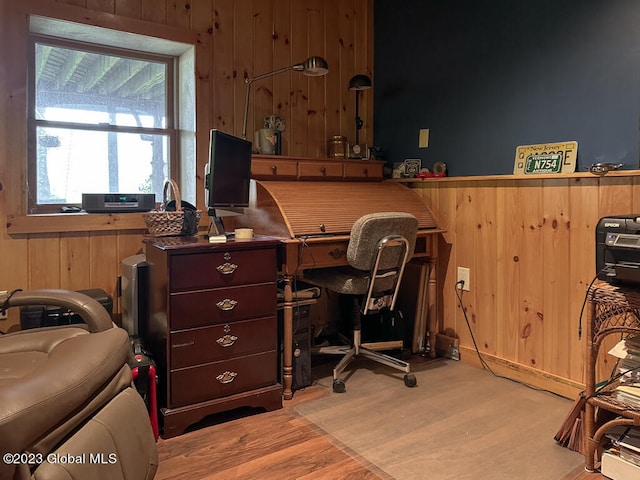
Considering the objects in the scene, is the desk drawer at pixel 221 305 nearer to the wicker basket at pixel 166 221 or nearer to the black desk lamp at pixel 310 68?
the wicker basket at pixel 166 221

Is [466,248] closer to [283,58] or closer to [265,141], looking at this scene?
[265,141]

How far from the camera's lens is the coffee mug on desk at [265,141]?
2.98 metres

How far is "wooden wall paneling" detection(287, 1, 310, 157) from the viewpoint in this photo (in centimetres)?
323

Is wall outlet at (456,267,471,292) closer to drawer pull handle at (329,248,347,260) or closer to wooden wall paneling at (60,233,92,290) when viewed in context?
drawer pull handle at (329,248,347,260)

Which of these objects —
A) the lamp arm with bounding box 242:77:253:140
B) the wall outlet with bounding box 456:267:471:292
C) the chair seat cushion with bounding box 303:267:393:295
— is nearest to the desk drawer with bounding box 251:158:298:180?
the lamp arm with bounding box 242:77:253:140

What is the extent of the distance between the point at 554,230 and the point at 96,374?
2115 mm

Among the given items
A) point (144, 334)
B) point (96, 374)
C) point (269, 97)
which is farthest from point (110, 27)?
point (96, 374)

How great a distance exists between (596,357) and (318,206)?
56.4 inches

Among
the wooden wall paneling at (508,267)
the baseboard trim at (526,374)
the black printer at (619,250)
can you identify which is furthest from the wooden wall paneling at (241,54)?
the black printer at (619,250)

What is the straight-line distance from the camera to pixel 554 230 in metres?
2.42

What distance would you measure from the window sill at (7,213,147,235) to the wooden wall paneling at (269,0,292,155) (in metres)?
1.06

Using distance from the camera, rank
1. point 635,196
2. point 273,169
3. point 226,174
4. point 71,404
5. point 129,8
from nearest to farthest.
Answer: point 71,404 → point 635,196 → point 226,174 → point 129,8 → point 273,169

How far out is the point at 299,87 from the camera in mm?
3266

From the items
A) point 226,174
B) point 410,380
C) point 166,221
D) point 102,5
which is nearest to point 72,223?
point 166,221
